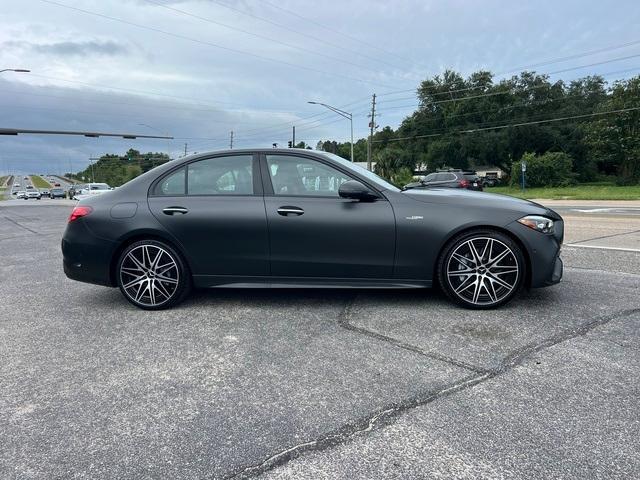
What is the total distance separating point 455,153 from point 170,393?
60.6 meters

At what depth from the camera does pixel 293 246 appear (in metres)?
4.30

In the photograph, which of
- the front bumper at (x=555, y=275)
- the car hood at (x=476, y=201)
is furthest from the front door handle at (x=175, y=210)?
the front bumper at (x=555, y=275)

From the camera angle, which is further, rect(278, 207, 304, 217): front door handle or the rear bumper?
the rear bumper

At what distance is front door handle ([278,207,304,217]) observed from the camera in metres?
4.27

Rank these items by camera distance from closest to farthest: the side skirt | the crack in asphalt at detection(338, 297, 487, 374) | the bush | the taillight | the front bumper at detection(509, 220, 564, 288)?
the crack in asphalt at detection(338, 297, 487, 374) → the front bumper at detection(509, 220, 564, 288) → the side skirt → the taillight → the bush

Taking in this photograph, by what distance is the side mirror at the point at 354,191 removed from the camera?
419 centimetres

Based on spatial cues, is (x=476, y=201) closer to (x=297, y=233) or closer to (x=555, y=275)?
(x=555, y=275)

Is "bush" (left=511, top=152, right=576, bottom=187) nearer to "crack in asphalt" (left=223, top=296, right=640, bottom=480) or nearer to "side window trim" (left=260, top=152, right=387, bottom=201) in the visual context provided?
"side window trim" (left=260, top=152, right=387, bottom=201)

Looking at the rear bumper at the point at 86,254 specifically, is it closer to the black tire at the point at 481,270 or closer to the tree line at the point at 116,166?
the black tire at the point at 481,270

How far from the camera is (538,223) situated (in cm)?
413

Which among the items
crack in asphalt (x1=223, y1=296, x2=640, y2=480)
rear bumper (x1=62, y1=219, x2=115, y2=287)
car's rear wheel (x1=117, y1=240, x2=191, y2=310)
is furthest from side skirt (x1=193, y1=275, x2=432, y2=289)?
rear bumper (x1=62, y1=219, x2=115, y2=287)

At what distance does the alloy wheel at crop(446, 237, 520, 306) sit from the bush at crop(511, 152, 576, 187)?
4271cm

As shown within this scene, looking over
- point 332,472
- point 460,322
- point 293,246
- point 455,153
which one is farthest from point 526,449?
point 455,153

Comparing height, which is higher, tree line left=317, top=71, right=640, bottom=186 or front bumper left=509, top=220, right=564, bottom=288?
tree line left=317, top=71, right=640, bottom=186
